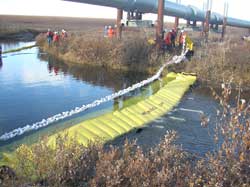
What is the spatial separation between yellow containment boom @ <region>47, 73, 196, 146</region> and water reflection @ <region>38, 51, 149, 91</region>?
113 inches

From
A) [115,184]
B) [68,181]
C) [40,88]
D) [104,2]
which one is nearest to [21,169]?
[68,181]

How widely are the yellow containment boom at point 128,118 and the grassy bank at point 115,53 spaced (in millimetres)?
5129

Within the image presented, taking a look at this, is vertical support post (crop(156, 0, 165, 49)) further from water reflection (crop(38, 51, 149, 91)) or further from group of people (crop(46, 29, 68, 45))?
group of people (crop(46, 29, 68, 45))

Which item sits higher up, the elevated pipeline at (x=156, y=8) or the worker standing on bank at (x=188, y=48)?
the elevated pipeline at (x=156, y=8)

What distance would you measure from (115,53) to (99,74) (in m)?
2.40

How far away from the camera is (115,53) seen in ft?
75.3

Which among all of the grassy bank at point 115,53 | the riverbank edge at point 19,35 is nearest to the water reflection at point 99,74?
the grassy bank at point 115,53

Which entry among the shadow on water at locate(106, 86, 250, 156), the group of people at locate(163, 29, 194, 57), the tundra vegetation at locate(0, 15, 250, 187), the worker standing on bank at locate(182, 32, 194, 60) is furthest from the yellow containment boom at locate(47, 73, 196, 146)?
the group of people at locate(163, 29, 194, 57)

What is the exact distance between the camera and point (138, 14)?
68.1 feet

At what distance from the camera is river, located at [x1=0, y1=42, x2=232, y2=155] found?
34.7 ft

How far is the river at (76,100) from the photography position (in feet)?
34.7

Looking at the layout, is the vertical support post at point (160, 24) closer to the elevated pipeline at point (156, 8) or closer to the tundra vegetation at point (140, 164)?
the elevated pipeline at point (156, 8)

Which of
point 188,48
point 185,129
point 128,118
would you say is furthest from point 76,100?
point 188,48

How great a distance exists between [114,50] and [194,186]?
1813 centimetres
